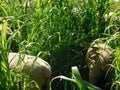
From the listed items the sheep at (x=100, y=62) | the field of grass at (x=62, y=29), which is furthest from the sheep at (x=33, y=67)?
the sheep at (x=100, y=62)

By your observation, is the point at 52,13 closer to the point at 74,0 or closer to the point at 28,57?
the point at 74,0

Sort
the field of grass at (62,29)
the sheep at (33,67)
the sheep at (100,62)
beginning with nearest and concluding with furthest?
the sheep at (33,67) < the sheep at (100,62) < the field of grass at (62,29)

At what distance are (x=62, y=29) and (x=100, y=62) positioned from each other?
18.0 inches

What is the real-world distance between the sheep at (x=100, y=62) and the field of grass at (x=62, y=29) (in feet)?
0.28

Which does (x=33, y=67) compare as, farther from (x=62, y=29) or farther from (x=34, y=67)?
(x=62, y=29)

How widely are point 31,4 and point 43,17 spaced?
0.46 meters

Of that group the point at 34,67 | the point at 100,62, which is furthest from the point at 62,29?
the point at 34,67

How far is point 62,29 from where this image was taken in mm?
2750

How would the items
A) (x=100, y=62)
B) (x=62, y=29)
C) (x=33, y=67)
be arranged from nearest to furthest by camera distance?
(x=33, y=67) < (x=100, y=62) < (x=62, y=29)

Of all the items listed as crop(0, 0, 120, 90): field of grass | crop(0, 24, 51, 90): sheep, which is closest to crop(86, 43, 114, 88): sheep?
crop(0, 0, 120, 90): field of grass

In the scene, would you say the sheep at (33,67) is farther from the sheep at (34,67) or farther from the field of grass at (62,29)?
the field of grass at (62,29)

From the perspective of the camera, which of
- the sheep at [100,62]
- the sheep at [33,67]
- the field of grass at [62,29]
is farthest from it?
the field of grass at [62,29]

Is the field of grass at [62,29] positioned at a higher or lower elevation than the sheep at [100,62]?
higher

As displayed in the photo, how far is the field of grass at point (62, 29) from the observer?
2592 mm
